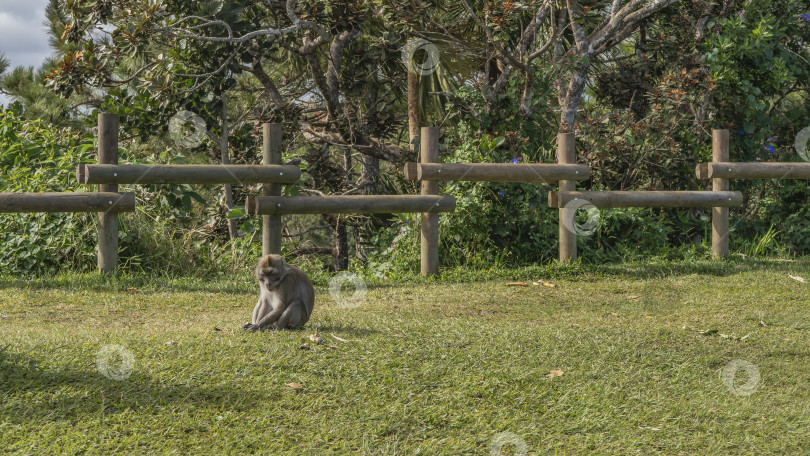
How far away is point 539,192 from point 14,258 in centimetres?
581

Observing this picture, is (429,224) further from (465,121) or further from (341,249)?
(341,249)

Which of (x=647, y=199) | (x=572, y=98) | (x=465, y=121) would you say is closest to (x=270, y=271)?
(x=647, y=199)

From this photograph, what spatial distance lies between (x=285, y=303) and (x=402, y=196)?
326 cm

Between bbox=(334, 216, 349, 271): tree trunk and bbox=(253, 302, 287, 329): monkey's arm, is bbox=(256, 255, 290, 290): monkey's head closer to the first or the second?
bbox=(253, 302, 287, 329): monkey's arm

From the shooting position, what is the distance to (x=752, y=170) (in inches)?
380

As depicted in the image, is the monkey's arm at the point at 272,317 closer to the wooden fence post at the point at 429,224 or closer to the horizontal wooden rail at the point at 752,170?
the wooden fence post at the point at 429,224

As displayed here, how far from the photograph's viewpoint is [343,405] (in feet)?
14.1

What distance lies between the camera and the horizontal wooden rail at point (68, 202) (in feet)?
25.3

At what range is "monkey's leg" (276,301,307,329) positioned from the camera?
220 inches

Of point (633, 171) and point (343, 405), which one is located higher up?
point (633, 171)

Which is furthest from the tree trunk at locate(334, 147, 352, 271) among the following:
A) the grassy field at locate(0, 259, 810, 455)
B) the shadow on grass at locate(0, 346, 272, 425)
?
the shadow on grass at locate(0, 346, 272, 425)

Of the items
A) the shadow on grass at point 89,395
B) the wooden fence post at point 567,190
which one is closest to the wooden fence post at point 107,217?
the shadow on grass at point 89,395

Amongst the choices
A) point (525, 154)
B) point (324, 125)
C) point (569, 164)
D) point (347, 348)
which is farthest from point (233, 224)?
point (347, 348)

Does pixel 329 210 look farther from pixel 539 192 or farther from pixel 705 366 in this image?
pixel 705 366
